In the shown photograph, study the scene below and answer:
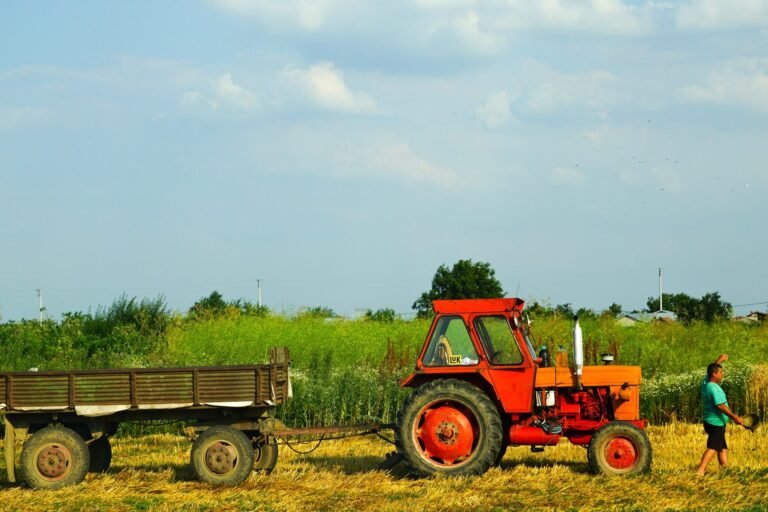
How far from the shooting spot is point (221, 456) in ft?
42.9

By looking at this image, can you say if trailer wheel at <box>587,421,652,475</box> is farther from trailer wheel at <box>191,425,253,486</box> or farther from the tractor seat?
trailer wheel at <box>191,425,253,486</box>

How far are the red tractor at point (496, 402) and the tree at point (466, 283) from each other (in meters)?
44.0

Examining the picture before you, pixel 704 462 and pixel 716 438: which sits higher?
pixel 716 438

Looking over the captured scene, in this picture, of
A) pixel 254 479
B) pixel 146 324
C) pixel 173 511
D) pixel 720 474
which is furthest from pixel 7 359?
pixel 720 474

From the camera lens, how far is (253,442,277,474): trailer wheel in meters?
13.9

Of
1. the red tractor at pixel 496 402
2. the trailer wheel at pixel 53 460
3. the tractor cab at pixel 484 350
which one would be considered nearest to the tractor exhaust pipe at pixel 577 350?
the red tractor at pixel 496 402

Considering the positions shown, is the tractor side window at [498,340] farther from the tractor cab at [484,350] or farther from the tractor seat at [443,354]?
the tractor seat at [443,354]

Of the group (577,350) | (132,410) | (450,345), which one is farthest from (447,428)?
(132,410)

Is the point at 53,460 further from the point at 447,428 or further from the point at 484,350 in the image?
the point at 484,350

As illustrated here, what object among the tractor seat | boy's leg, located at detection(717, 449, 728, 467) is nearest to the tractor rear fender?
the tractor seat

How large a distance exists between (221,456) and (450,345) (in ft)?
10.3

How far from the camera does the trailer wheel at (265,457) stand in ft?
45.6

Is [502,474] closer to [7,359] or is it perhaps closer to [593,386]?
[593,386]

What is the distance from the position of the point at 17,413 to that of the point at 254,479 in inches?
121
